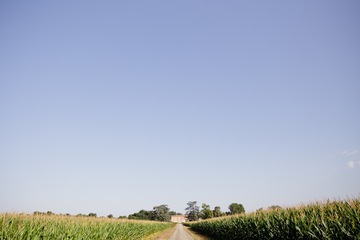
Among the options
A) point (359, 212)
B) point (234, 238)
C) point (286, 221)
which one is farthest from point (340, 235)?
point (234, 238)

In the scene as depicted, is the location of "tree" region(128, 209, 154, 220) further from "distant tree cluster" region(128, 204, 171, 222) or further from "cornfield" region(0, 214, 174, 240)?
"cornfield" region(0, 214, 174, 240)

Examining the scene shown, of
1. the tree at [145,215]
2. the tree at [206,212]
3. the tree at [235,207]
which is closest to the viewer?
the tree at [206,212]

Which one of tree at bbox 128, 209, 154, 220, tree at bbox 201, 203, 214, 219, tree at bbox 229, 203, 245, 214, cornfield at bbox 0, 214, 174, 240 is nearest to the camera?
cornfield at bbox 0, 214, 174, 240

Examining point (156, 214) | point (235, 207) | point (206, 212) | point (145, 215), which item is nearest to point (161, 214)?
point (156, 214)

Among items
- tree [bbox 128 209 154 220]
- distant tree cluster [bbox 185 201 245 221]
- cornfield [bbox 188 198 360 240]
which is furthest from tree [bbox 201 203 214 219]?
cornfield [bbox 188 198 360 240]

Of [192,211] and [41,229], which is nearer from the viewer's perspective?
[41,229]

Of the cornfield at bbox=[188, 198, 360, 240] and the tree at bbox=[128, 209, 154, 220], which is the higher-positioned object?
the cornfield at bbox=[188, 198, 360, 240]

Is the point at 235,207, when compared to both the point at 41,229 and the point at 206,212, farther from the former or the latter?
the point at 41,229

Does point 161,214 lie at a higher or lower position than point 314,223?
lower

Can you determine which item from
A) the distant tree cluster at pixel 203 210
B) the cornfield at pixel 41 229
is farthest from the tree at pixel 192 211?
the cornfield at pixel 41 229

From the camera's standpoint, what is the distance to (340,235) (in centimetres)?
696

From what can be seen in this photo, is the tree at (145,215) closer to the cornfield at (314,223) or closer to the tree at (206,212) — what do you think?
the tree at (206,212)

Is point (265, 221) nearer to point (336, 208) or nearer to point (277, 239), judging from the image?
point (277, 239)

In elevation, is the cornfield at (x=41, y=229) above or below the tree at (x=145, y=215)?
above
